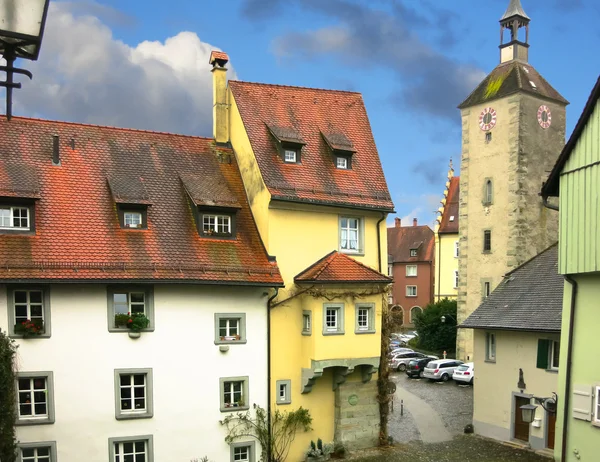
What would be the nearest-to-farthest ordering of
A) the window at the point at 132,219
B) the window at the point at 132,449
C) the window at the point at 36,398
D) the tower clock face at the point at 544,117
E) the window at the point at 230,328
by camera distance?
the window at the point at 36,398
the window at the point at 132,449
the window at the point at 132,219
the window at the point at 230,328
the tower clock face at the point at 544,117

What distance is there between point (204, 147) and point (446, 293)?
4269cm

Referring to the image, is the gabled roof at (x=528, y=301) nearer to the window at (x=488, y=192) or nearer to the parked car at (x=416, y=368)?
the window at (x=488, y=192)

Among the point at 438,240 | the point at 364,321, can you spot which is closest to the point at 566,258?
the point at 364,321

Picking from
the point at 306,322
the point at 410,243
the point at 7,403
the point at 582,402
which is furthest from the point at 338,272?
the point at 410,243

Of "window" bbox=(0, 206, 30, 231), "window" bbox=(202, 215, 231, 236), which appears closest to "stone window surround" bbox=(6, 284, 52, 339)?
"window" bbox=(0, 206, 30, 231)

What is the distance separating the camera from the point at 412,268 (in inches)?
2744

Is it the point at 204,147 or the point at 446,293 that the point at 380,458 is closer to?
the point at 204,147

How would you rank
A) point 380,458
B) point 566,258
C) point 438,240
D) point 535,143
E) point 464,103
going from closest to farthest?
point 566,258
point 380,458
point 535,143
point 464,103
point 438,240

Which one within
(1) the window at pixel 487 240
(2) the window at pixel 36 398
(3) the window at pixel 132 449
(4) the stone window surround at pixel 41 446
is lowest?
(3) the window at pixel 132 449

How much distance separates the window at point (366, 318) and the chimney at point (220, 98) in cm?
→ 870

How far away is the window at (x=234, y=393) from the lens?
20.4m

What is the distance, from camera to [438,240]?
2285 inches

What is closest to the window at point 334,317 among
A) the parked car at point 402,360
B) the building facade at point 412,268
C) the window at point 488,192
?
the window at point 488,192

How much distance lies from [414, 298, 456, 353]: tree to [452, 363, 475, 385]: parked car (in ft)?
41.0
